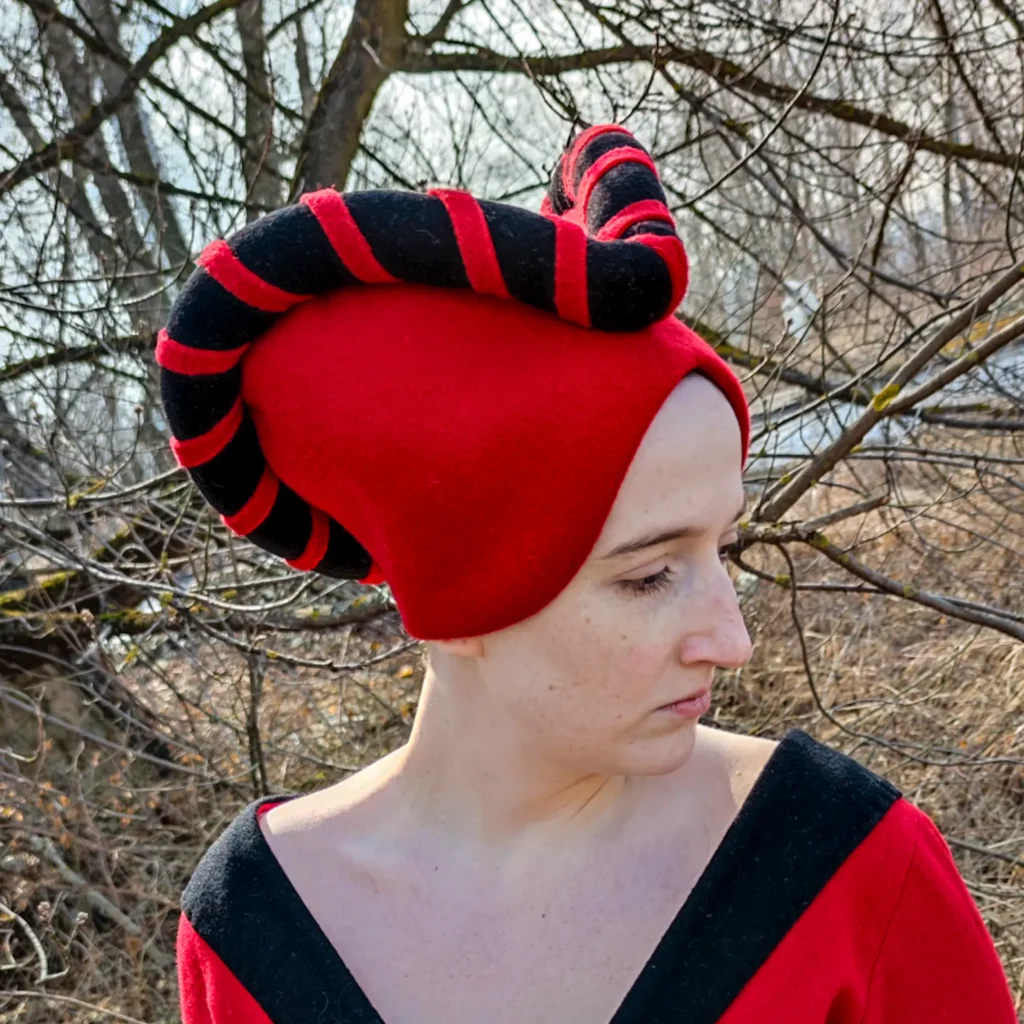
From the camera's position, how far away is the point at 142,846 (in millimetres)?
3064

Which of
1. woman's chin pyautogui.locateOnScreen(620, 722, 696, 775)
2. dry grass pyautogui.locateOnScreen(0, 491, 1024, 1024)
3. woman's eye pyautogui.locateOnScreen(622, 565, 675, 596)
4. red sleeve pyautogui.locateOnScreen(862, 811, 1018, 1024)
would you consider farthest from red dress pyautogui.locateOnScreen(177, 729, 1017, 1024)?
dry grass pyautogui.locateOnScreen(0, 491, 1024, 1024)

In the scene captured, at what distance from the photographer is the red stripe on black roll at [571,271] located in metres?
0.78

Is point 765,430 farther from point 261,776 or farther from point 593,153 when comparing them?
point 261,776

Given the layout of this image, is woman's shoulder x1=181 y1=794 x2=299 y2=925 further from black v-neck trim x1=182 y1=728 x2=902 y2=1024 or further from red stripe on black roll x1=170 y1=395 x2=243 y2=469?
red stripe on black roll x1=170 y1=395 x2=243 y2=469

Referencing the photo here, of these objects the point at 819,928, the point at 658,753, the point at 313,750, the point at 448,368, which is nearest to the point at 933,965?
the point at 819,928

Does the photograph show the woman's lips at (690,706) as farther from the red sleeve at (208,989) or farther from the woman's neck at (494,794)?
the red sleeve at (208,989)

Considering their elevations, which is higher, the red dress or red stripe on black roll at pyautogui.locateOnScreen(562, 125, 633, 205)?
red stripe on black roll at pyautogui.locateOnScreen(562, 125, 633, 205)

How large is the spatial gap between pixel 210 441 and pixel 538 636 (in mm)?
345

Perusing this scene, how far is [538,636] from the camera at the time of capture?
88cm

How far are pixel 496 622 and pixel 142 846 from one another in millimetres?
2647

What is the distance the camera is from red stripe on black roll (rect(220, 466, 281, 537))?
0.94 m

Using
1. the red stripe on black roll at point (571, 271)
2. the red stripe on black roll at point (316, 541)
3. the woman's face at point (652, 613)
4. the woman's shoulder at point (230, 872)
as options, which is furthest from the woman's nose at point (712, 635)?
the woman's shoulder at point (230, 872)

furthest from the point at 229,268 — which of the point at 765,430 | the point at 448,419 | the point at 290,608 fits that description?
the point at 290,608

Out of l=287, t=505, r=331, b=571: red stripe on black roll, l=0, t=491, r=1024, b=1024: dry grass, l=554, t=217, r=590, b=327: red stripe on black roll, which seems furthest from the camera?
l=0, t=491, r=1024, b=1024: dry grass
